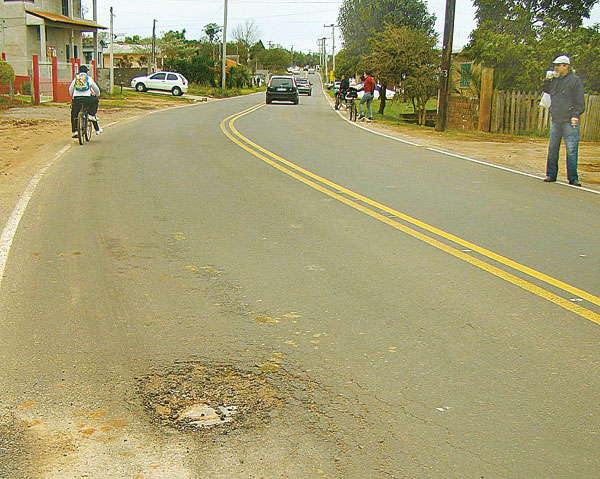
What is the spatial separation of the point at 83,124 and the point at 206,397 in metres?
13.9

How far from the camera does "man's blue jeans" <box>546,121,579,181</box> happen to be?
11.9 meters

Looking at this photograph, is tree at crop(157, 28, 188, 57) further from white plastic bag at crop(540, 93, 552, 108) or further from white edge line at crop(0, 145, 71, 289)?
white plastic bag at crop(540, 93, 552, 108)

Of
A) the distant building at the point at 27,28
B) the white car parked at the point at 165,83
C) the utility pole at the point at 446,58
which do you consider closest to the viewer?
the utility pole at the point at 446,58

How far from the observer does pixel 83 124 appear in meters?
16.8

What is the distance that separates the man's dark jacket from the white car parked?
139 ft

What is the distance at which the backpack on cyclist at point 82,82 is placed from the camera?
53.1 ft

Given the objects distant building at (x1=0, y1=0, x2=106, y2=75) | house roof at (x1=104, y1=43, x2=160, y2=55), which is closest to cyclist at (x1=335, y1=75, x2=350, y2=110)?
distant building at (x1=0, y1=0, x2=106, y2=75)

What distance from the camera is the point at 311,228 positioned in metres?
8.25

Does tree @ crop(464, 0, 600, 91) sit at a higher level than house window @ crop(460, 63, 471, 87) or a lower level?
higher

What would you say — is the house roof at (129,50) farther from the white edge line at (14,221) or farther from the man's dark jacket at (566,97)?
the man's dark jacket at (566,97)

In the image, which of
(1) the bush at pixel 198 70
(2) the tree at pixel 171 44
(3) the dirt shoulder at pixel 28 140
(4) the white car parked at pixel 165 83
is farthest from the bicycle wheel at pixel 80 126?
(2) the tree at pixel 171 44

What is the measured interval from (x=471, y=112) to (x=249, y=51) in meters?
117

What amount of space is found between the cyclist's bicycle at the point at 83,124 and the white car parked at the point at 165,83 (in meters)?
35.7

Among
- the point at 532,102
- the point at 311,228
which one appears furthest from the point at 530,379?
the point at 532,102
